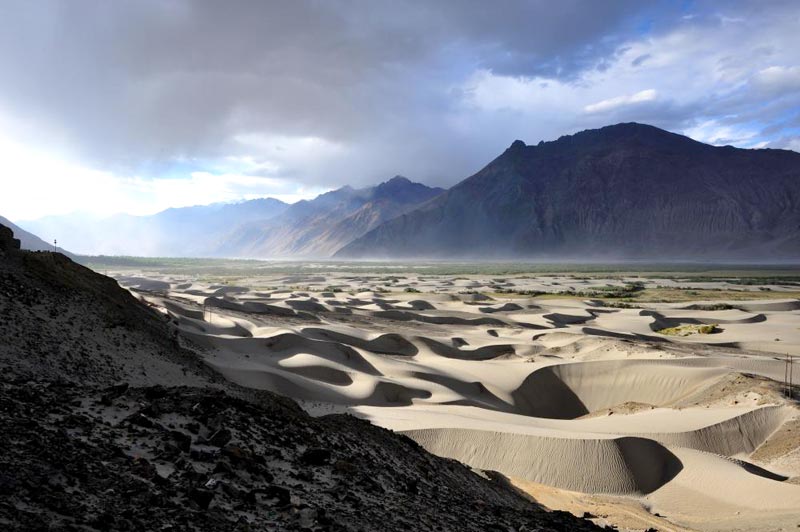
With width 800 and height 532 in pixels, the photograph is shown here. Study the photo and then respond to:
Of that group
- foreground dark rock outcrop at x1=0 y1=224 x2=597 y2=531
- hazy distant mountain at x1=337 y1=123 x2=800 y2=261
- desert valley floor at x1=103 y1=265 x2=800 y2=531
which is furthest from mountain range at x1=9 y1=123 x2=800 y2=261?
foreground dark rock outcrop at x1=0 y1=224 x2=597 y2=531

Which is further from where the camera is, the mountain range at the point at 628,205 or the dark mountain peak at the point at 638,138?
the dark mountain peak at the point at 638,138

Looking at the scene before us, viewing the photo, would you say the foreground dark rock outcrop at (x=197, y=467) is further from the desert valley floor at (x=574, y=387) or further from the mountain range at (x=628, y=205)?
the mountain range at (x=628, y=205)

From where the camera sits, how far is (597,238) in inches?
6511

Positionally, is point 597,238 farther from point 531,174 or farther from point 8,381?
point 8,381

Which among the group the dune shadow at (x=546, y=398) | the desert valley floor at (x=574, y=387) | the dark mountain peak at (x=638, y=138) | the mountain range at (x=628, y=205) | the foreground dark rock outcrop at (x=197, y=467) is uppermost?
the dark mountain peak at (x=638, y=138)

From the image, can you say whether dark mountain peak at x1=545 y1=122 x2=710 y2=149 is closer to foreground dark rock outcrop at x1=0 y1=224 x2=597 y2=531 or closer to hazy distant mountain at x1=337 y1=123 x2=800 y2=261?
hazy distant mountain at x1=337 y1=123 x2=800 y2=261

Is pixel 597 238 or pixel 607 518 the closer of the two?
pixel 607 518

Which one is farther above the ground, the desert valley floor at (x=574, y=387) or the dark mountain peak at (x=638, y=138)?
the dark mountain peak at (x=638, y=138)

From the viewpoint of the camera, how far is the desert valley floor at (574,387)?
13141mm

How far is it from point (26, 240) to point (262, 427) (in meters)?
153

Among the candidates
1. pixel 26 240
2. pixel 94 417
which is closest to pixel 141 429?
pixel 94 417

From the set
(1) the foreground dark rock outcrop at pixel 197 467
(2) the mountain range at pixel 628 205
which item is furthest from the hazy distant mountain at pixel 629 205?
(1) the foreground dark rock outcrop at pixel 197 467

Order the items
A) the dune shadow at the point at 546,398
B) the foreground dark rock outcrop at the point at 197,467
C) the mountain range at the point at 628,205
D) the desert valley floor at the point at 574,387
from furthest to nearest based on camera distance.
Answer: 1. the mountain range at the point at 628,205
2. the dune shadow at the point at 546,398
3. the desert valley floor at the point at 574,387
4. the foreground dark rock outcrop at the point at 197,467

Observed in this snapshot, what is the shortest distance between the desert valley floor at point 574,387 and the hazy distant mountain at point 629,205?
112 metres
